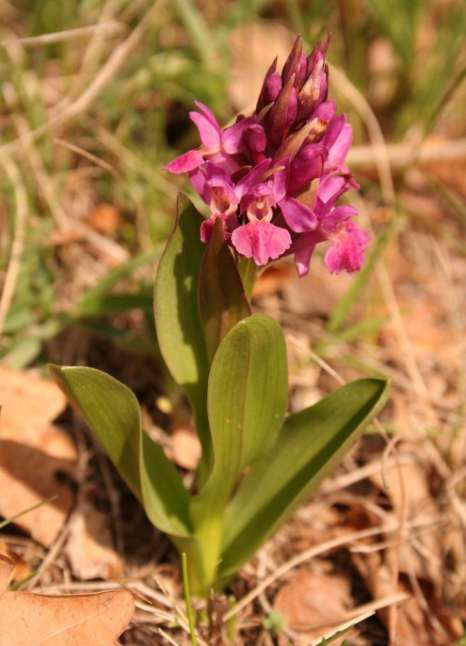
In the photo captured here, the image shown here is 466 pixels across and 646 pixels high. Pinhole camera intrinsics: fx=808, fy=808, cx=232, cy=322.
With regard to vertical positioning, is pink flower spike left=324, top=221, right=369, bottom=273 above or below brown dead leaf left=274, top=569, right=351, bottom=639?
above

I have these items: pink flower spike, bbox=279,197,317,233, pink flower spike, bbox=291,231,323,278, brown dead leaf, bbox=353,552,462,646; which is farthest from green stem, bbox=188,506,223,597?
pink flower spike, bbox=279,197,317,233

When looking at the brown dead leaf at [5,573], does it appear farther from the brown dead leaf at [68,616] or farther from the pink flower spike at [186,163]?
the pink flower spike at [186,163]

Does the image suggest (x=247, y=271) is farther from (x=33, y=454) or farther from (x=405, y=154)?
(x=405, y=154)

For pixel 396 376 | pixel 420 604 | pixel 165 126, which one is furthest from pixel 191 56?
pixel 420 604

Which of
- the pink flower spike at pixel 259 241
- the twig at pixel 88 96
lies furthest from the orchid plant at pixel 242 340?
the twig at pixel 88 96

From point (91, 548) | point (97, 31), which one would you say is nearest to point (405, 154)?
point (97, 31)

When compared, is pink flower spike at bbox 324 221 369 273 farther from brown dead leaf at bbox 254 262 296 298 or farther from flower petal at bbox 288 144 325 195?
brown dead leaf at bbox 254 262 296 298
